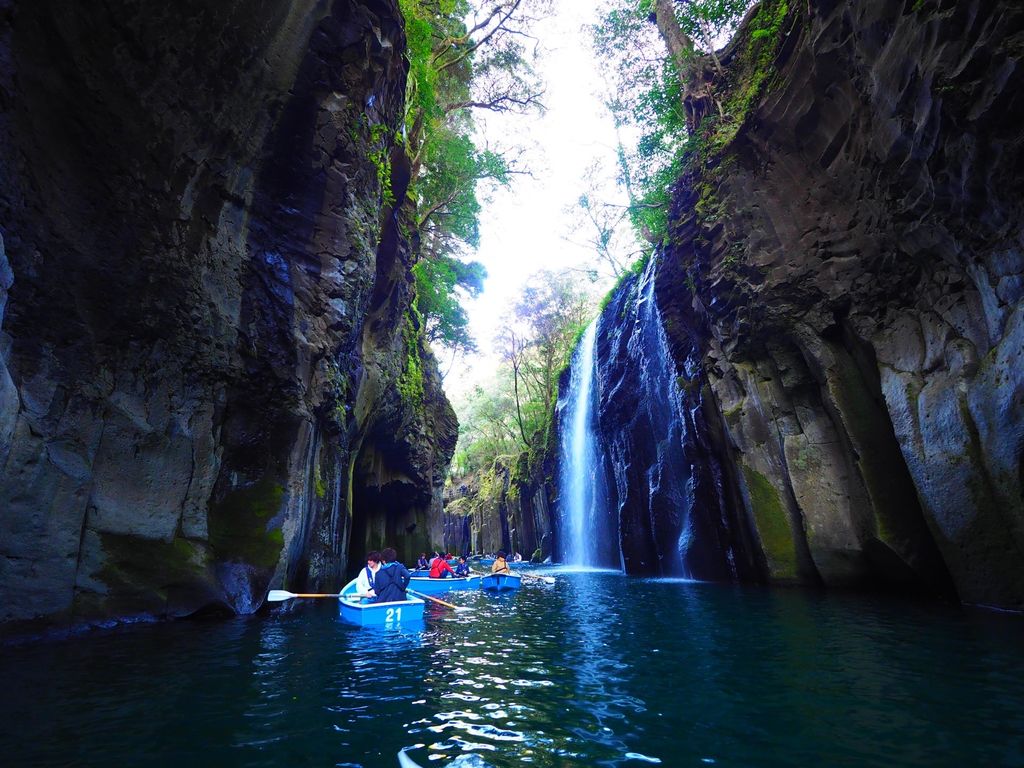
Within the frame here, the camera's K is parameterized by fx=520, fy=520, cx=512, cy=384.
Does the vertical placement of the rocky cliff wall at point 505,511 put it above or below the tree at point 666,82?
below

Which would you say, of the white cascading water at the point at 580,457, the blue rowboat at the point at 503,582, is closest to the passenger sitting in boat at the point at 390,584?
the blue rowboat at the point at 503,582

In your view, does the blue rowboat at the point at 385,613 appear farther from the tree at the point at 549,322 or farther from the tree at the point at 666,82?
the tree at the point at 549,322

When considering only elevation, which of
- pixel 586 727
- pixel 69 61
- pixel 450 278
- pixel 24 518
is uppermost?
pixel 450 278

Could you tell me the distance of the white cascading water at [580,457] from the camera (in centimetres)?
2781

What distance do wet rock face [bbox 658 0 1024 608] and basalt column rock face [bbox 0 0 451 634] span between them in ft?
30.6

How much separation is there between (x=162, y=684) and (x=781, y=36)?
1613 cm

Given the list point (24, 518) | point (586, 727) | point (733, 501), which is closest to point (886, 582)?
point (733, 501)

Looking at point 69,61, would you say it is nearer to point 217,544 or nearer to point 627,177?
point 217,544

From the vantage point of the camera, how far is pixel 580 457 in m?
29.0

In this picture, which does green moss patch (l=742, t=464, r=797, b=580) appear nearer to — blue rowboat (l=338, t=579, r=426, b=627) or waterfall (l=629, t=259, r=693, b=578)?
waterfall (l=629, t=259, r=693, b=578)

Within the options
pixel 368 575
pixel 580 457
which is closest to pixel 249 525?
pixel 368 575

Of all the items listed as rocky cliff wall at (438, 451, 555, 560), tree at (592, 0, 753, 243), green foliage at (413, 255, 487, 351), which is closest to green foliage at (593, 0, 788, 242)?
tree at (592, 0, 753, 243)

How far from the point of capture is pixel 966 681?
5.04 m

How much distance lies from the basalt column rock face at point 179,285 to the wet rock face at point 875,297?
9.34 m
